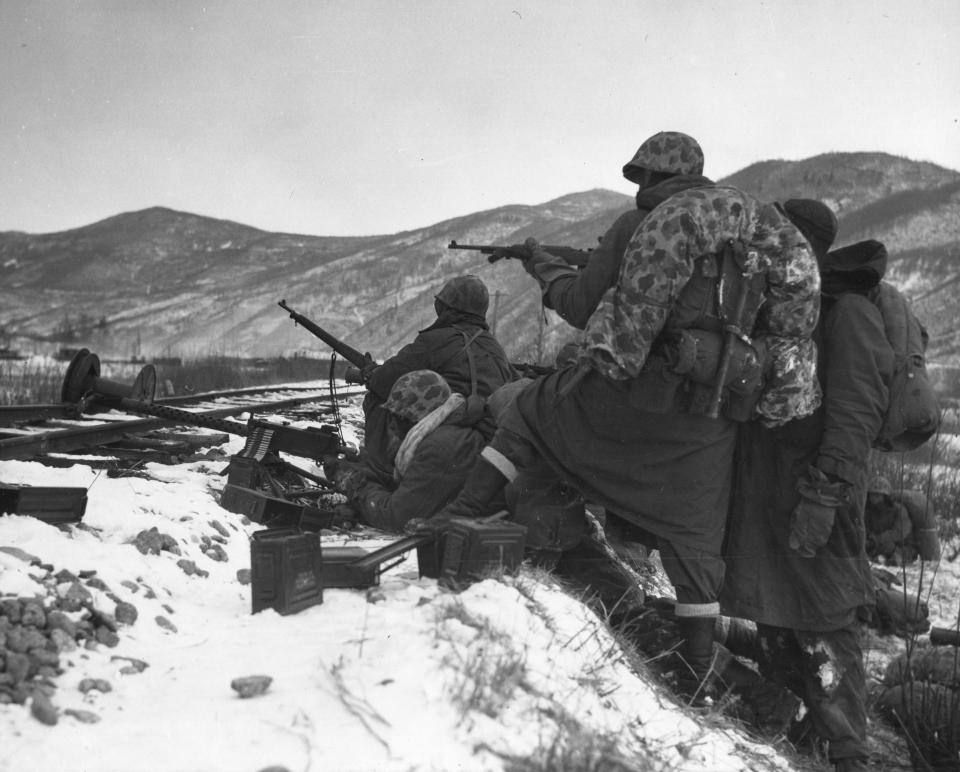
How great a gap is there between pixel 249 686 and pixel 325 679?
0.60ft

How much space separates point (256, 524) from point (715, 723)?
2300 millimetres

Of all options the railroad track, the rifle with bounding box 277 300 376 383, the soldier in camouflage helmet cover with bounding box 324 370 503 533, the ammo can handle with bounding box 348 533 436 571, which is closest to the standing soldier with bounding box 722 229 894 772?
the ammo can handle with bounding box 348 533 436 571

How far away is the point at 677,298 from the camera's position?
309cm

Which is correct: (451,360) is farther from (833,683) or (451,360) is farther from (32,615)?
(32,615)

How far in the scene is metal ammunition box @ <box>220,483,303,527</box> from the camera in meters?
3.92

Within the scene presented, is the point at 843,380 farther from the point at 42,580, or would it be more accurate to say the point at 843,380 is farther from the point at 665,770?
the point at 42,580

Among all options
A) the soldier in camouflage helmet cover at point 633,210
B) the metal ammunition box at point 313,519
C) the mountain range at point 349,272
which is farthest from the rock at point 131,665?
the mountain range at point 349,272

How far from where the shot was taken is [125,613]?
2387 millimetres

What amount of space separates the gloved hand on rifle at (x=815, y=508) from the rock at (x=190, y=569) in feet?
7.74

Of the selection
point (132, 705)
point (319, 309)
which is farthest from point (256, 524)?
point (319, 309)

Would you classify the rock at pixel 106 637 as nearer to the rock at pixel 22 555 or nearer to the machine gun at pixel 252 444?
the rock at pixel 22 555

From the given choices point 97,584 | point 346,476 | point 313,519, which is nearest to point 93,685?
point 97,584

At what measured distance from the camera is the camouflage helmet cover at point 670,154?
11.4 feet

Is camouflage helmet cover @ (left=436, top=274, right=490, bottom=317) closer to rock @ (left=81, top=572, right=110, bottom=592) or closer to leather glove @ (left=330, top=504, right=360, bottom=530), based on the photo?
leather glove @ (left=330, top=504, right=360, bottom=530)
